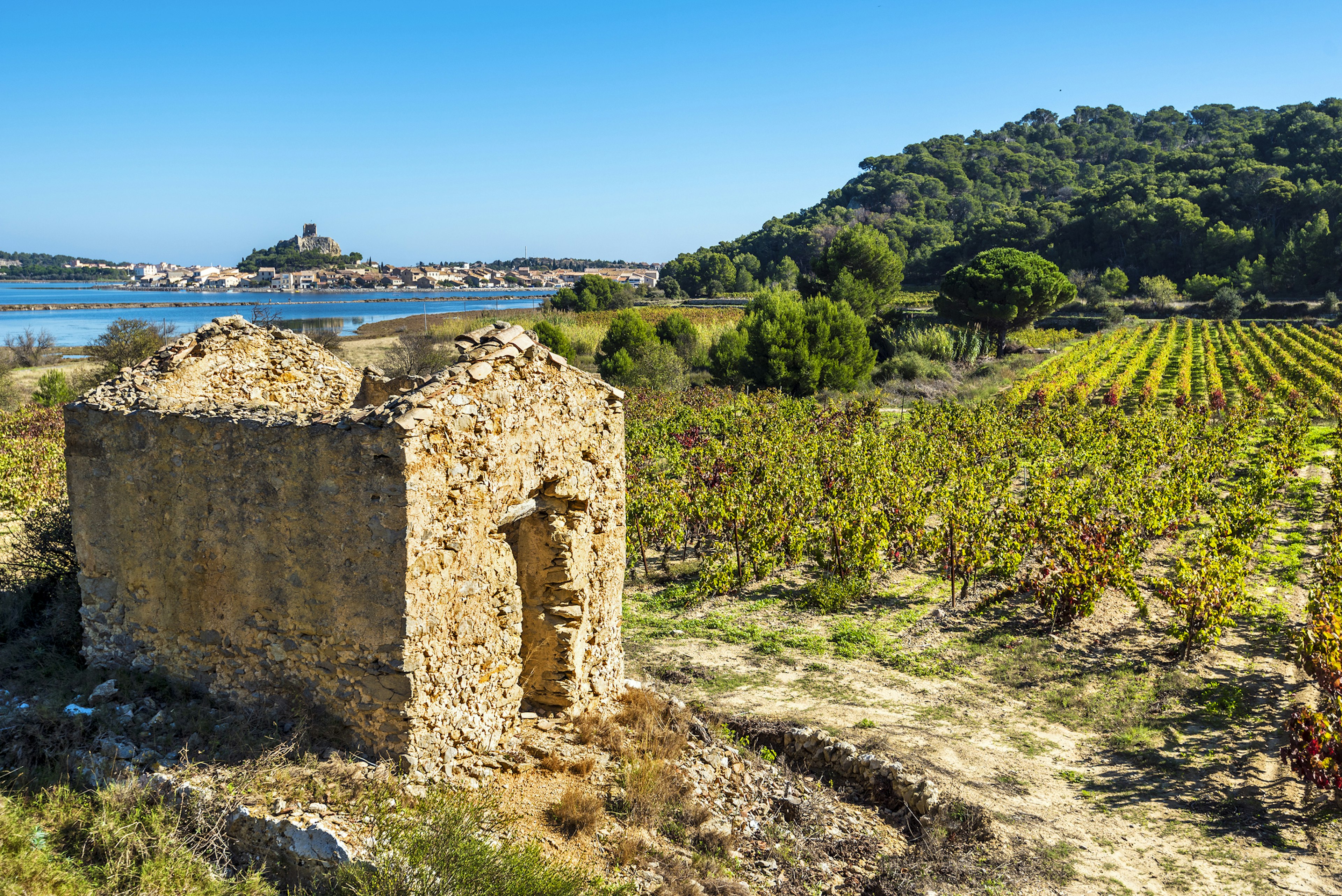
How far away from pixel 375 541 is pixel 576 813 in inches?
91.0

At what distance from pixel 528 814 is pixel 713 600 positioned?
6784mm

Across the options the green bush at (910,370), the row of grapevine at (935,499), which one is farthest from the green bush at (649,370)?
the row of grapevine at (935,499)

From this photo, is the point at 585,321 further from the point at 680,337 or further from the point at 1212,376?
the point at 1212,376

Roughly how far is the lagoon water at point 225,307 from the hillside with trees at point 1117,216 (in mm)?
36980

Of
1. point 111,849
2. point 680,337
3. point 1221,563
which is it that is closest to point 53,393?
point 680,337

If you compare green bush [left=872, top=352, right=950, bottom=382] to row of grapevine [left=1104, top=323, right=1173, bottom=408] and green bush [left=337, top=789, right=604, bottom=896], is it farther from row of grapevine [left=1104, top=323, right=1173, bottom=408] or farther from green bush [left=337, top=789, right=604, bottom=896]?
green bush [left=337, top=789, right=604, bottom=896]

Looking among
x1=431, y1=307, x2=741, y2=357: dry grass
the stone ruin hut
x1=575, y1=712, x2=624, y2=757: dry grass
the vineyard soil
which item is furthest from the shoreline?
x1=575, y1=712, x2=624, y2=757: dry grass

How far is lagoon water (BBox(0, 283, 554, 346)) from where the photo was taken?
238 feet

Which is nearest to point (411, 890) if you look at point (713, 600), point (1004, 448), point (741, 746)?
point (741, 746)

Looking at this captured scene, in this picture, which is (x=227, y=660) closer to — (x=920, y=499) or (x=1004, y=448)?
(x=920, y=499)

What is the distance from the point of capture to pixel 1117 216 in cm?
8500

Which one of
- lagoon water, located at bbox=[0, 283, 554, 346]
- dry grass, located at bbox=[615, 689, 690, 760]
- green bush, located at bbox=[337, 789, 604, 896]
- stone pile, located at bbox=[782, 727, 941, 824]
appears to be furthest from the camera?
lagoon water, located at bbox=[0, 283, 554, 346]

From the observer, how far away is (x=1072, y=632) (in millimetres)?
11133

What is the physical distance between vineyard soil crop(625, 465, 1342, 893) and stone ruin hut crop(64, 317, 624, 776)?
3.06 meters
